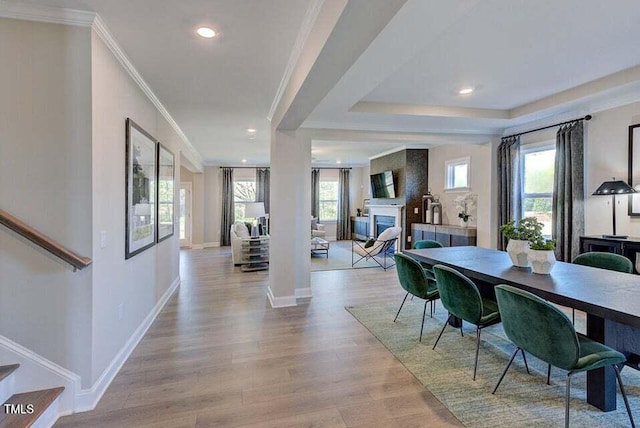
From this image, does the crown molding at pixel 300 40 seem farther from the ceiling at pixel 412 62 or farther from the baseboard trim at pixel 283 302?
the baseboard trim at pixel 283 302

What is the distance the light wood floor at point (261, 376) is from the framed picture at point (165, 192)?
41.0 inches

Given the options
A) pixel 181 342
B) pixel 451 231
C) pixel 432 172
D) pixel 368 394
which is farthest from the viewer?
pixel 432 172

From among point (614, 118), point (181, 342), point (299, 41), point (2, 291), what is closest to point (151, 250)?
point (181, 342)

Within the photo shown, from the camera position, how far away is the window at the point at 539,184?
4.63 m

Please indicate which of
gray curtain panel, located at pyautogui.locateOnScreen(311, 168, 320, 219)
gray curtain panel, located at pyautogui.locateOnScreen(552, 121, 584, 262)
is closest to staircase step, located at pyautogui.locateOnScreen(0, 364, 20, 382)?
gray curtain panel, located at pyautogui.locateOnScreen(552, 121, 584, 262)

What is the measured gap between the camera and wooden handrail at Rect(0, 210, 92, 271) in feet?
6.24

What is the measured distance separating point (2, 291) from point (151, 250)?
1.63 m

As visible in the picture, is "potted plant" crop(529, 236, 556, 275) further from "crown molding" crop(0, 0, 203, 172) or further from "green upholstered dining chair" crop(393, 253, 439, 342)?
"crown molding" crop(0, 0, 203, 172)

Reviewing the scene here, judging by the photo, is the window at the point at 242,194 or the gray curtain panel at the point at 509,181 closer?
the gray curtain panel at the point at 509,181

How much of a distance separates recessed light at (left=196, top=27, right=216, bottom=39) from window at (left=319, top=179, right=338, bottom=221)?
29.5 feet

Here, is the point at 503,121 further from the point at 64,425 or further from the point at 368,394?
the point at 64,425

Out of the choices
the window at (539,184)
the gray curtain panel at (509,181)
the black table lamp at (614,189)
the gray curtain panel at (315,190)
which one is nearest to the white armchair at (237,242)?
the gray curtain panel at (315,190)

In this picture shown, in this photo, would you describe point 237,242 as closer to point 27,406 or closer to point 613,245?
point 27,406

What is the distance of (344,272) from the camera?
20.4 feet
